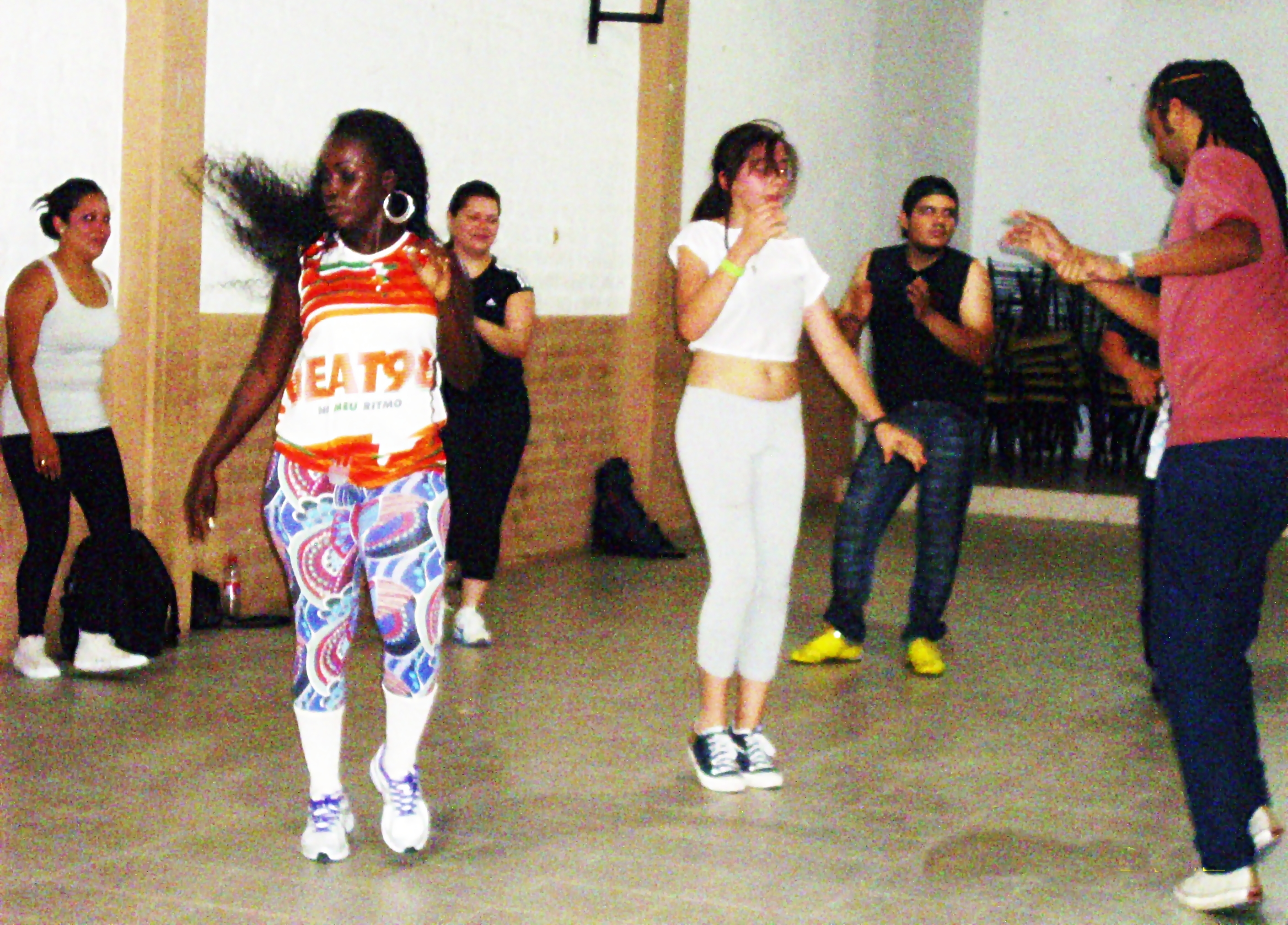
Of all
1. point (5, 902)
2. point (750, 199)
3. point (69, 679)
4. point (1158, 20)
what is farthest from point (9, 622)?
point (1158, 20)

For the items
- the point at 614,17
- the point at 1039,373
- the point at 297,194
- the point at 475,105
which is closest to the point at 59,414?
the point at 297,194

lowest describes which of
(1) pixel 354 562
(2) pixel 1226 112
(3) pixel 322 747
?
(3) pixel 322 747

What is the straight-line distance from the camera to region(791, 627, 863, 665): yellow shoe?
5.97 m

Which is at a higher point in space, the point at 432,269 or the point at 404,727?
the point at 432,269

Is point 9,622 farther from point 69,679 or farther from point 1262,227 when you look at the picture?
point 1262,227

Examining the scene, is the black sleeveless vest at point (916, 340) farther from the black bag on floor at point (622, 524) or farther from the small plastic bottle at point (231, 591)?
the black bag on floor at point (622, 524)

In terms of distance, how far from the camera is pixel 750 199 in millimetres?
4230

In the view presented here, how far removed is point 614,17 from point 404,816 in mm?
5507

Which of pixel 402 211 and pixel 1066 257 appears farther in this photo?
pixel 402 211

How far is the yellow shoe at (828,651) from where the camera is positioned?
19.6 ft

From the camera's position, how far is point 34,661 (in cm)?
536

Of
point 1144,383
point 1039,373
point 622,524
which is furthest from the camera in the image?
point 1039,373

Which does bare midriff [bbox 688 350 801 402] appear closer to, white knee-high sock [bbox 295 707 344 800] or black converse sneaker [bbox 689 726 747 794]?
black converse sneaker [bbox 689 726 747 794]

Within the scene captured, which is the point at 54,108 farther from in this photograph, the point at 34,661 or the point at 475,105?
the point at 475,105
